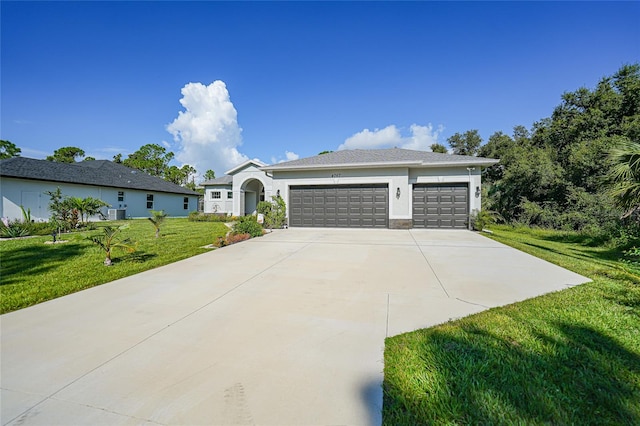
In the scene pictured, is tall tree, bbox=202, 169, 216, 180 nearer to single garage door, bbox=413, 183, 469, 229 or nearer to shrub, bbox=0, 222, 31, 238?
shrub, bbox=0, 222, 31, 238

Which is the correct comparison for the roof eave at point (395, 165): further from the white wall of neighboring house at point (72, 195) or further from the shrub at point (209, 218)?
the white wall of neighboring house at point (72, 195)

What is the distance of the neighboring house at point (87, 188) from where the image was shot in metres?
15.2

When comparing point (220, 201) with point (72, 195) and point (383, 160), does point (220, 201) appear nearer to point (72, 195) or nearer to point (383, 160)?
point (72, 195)

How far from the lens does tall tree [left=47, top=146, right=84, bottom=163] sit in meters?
39.2

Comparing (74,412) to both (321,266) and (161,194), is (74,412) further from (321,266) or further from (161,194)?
(161,194)

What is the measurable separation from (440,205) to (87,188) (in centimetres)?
2469

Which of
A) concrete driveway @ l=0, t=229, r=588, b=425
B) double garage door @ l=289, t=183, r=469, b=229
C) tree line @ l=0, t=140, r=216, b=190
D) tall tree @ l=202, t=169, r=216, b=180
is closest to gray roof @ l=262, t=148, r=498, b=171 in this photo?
double garage door @ l=289, t=183, r=469, b=229

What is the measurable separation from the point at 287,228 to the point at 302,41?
9373 mm

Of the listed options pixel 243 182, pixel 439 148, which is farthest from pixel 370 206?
pixel 439 148

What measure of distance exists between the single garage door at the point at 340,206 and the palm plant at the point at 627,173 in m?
8.34

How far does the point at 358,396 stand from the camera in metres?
1.85

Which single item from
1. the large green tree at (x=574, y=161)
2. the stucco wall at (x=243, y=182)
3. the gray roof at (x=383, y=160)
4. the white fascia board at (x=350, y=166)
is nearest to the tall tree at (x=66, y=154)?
the stucco wall at (x=243, y=182)

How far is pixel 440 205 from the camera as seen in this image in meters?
12.9

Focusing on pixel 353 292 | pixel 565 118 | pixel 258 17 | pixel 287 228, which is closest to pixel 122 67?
pixel 258 17
